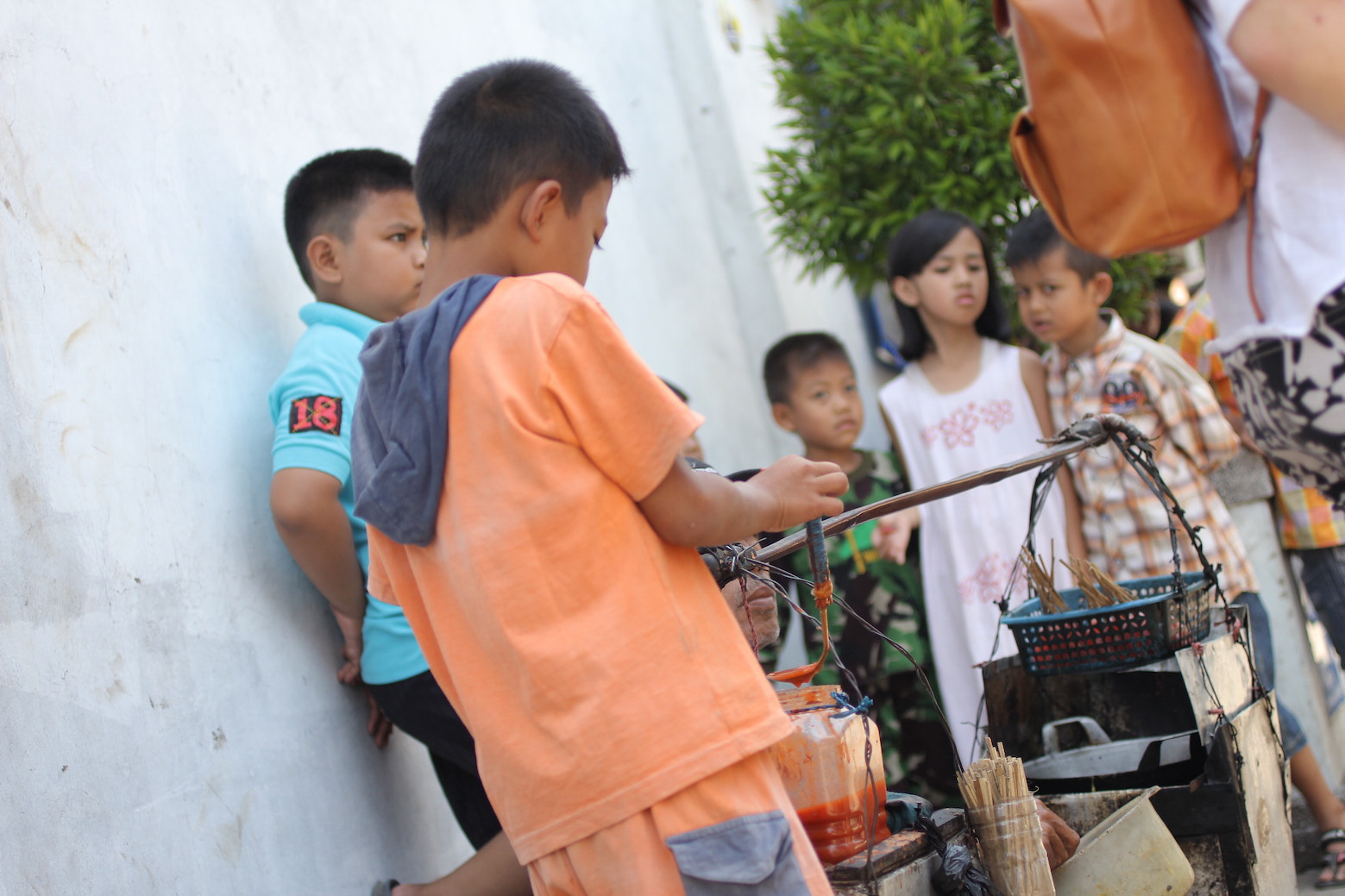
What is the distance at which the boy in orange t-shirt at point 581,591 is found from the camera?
131 cm

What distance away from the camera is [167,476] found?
2.12 m

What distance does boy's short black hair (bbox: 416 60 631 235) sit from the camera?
148 centimetres

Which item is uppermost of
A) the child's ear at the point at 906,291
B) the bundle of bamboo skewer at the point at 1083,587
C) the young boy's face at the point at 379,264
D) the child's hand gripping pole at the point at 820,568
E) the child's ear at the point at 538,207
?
the young boy's face at the point at 379,264

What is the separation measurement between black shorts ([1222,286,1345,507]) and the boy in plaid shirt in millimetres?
1699

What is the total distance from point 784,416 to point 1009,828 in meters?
2.31

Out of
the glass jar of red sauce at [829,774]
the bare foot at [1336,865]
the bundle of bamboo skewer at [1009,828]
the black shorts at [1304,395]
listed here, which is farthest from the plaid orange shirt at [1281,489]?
the glass jar of red sauce at [829,774]

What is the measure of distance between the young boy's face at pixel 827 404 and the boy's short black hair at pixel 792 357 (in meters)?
0.02

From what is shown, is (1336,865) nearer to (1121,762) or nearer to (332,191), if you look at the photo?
(1121,762)

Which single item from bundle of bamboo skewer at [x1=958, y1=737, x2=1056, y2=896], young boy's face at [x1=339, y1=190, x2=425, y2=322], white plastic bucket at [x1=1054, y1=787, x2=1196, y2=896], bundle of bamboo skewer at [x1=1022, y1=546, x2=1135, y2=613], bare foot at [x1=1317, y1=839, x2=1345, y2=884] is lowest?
bare foot at [x1=1317, y1=839, x2=1345, y2=884]

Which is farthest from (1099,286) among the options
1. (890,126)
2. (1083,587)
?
(1083,587)

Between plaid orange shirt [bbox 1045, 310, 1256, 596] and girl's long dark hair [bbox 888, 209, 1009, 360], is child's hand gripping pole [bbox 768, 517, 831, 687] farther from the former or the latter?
girl's long dark hair [bbox 888, 209, 1009, 360]

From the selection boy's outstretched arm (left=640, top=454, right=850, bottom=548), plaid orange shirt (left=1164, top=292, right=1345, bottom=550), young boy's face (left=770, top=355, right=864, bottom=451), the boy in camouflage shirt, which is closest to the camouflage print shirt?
the boy in camouflage shirt

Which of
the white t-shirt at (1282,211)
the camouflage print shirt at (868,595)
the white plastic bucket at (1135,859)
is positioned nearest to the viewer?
the white t-shirt at (1282,211)

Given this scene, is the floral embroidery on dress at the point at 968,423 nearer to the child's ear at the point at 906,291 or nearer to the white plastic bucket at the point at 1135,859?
the child's ear at the point at 906,291
